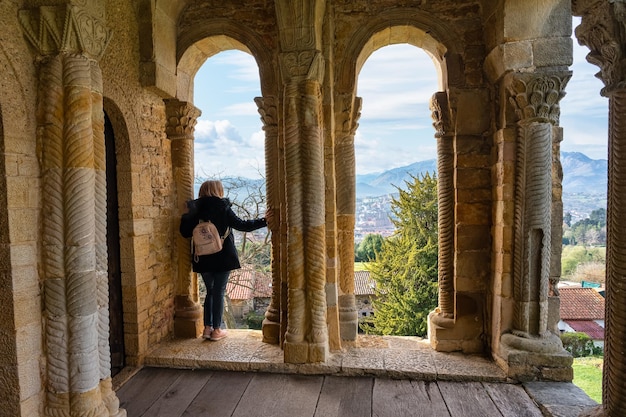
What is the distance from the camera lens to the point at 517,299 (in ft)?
10.7

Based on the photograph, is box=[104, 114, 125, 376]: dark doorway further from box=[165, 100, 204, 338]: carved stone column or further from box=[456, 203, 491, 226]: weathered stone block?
box=[456, 203, 491, 226]: weathered stone block

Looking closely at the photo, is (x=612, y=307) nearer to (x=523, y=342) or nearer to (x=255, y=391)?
(x=523, y=342)

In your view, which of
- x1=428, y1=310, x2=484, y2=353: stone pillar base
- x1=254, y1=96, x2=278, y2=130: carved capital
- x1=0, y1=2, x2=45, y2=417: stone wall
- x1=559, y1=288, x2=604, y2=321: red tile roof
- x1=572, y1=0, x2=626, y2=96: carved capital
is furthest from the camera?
x1=559, y1=288, x2=604, y2=321: red tile roof

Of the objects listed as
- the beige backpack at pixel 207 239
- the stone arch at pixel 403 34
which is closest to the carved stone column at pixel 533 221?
the stone arch at pixel 403 34

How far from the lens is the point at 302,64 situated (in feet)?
11.0

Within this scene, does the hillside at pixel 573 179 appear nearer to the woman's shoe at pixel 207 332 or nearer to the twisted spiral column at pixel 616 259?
the twisted spiral column at pixel 616 259

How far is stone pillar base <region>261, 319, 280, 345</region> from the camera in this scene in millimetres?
3912

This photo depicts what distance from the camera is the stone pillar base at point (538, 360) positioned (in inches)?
124

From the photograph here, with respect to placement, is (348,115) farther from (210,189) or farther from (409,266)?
Result: (409,266)

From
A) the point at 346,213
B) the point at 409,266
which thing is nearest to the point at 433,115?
the point at 346,213

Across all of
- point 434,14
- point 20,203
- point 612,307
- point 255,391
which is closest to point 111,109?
point 20,203

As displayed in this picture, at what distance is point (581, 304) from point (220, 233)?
17.1m

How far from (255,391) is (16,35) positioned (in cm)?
280

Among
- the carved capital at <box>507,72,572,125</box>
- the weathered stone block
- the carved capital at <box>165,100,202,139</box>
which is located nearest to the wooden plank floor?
the weathered stone block
